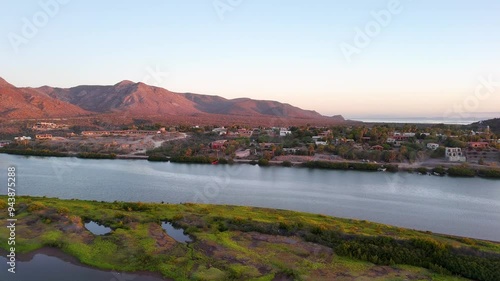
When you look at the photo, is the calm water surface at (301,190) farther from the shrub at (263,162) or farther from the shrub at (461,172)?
the shrub at (263,162)

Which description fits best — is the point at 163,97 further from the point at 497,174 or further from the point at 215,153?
the point at 497,174

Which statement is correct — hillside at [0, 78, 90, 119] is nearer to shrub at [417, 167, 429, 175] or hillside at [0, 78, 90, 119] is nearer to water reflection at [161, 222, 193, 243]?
water reflection at [161, 222, 193, 243]

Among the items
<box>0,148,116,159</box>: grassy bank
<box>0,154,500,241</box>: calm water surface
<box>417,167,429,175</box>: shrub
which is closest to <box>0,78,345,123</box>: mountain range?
<box>0,148,116,159</box>: grassy bank

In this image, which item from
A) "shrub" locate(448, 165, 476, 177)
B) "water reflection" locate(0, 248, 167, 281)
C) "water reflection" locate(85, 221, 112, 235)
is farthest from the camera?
"shrub" locate(448, 165, 476, 177)

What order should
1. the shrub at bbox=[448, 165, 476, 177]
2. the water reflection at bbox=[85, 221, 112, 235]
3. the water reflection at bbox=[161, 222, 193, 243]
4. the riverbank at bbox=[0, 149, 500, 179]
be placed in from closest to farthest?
the water reflection at bbox=[161, 222, 193, 243] < the water reflection at bbox=[85, 221, 112, 235] < the shrub at bbox=[448, 165, 476, 177] < the riverbank at bbox=[0, 149, 500, 179]

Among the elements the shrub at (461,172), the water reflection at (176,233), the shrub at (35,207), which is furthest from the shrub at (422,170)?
the shrub at (35,207)

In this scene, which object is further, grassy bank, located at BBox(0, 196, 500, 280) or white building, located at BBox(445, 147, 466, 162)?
white building, located at BBox(445, 147, 466, 162)
